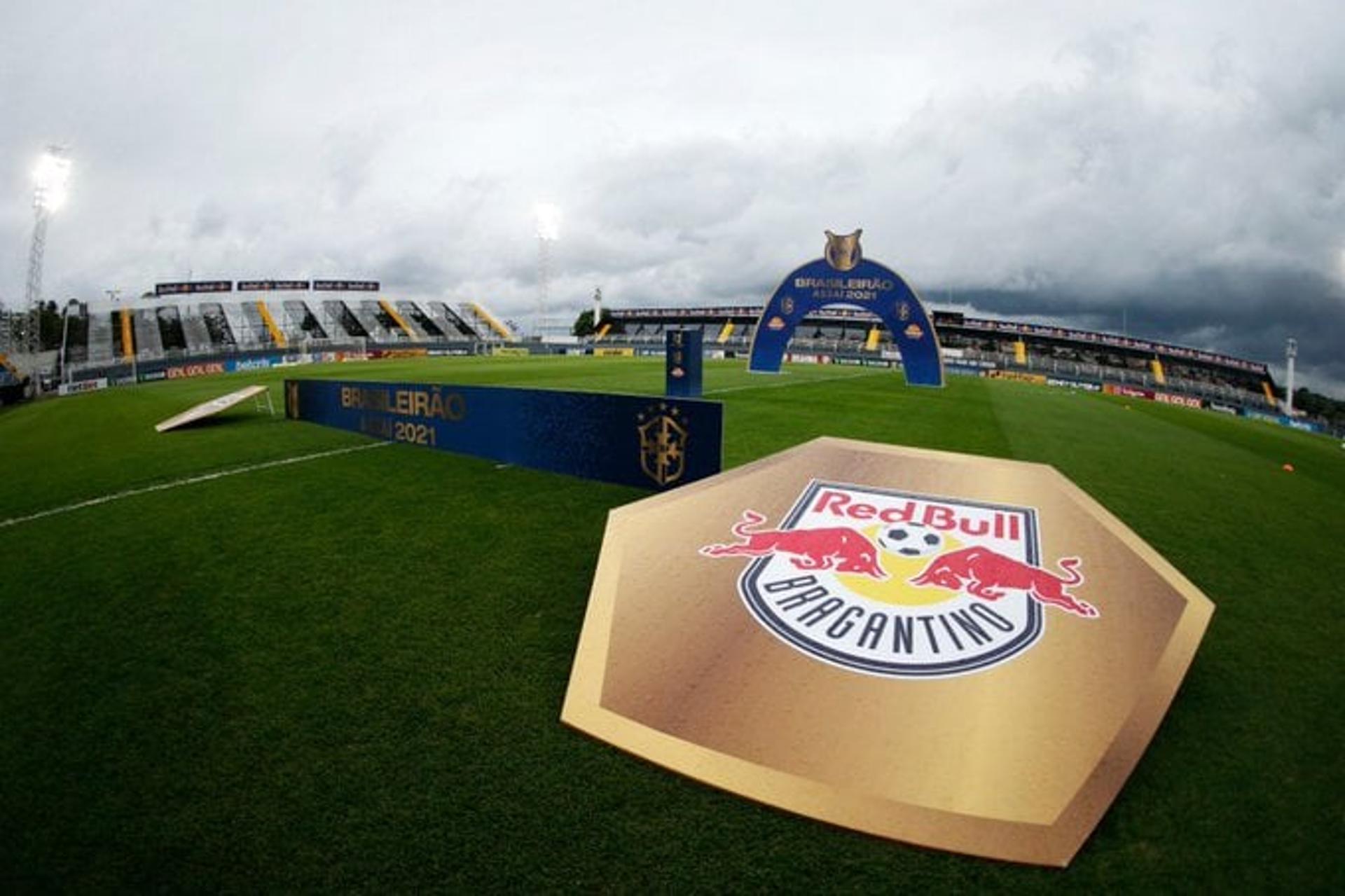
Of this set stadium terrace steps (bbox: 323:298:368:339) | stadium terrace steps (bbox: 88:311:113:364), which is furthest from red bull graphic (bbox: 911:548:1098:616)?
stadium terrace steps (bbox: 323:298:368:339)

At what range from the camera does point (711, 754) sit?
268 centimetres

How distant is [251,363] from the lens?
4734 cm

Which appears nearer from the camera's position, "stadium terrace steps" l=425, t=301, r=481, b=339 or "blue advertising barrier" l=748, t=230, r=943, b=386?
"blue advertising barrier" l=748, t=230, r=943, b=386

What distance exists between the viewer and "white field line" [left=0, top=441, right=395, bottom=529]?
6832mm

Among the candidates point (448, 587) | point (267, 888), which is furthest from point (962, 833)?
point (448, 587)

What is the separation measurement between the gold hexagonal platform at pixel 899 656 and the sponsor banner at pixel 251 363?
4980 cm

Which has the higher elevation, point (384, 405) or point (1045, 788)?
point (384, 405)

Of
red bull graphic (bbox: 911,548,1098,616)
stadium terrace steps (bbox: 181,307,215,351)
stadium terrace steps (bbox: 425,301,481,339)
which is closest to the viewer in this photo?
red bull graphic (bbox: 911,548,1098,616)

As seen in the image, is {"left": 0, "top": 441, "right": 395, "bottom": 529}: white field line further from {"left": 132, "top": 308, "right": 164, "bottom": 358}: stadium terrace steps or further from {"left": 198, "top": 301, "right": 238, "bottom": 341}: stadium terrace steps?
{"left": 198, "top": 301, "right": 238, "bottom": 341}: stadium terrace steps

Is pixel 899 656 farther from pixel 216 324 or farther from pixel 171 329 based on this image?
pixel 216 324

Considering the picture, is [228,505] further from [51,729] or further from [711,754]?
[711,754]

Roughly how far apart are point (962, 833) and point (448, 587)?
3.42m

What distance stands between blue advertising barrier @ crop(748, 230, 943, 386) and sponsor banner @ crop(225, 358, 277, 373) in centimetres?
3635

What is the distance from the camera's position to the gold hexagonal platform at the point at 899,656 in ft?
8.06
